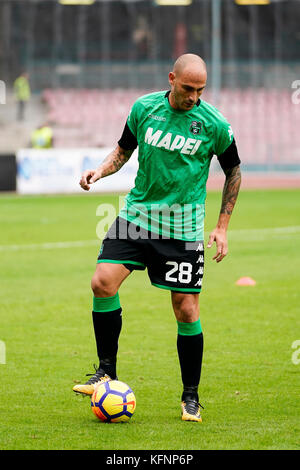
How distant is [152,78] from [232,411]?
3335cm

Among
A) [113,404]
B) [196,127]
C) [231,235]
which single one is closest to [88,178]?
[196,127]

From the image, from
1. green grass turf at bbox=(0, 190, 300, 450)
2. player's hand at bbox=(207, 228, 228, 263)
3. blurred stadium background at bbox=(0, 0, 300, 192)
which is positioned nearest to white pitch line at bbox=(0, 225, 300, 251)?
green grass turf at bbox=(0, 190, 300, 450)

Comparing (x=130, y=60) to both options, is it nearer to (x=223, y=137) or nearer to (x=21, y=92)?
(x=21, y=92)

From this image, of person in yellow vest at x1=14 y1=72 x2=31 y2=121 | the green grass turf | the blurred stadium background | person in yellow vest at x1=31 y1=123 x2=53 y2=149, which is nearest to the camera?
the green grass turf

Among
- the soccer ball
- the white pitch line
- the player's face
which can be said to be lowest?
the white pitch line

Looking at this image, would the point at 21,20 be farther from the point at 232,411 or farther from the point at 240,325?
the point at 232,411

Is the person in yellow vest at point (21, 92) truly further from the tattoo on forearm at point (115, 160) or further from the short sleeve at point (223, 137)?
the short sleeve at point (223, 137)

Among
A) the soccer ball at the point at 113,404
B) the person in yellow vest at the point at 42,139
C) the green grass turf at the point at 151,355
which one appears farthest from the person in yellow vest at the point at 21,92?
the soccer ball at the point at 113,404

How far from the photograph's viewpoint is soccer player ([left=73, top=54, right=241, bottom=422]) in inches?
199

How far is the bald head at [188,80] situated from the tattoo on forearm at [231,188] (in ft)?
1.69

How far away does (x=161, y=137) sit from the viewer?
5047mm

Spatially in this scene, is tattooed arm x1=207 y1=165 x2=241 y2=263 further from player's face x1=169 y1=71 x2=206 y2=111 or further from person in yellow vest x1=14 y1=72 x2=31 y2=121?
person in yellow vest x1=14 y1=72 x2=31 y2=121
